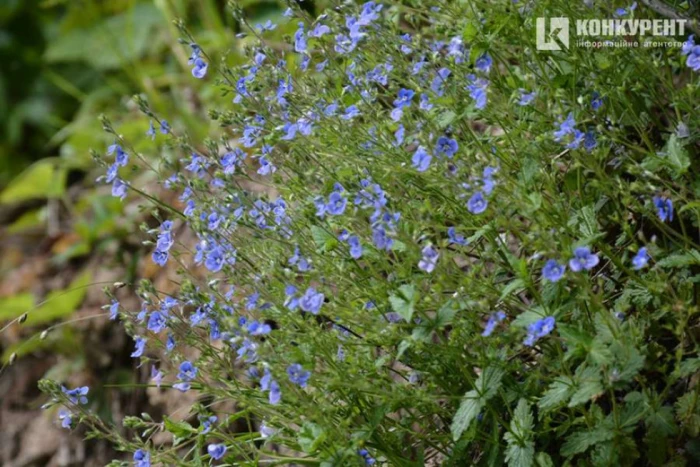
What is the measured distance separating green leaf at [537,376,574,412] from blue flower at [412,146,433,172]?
0.62 meters

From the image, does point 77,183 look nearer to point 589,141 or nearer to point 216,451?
point 216,451

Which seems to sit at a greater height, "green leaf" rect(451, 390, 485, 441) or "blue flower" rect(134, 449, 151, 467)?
"green leaf" rect(451, 390, 485, 441)

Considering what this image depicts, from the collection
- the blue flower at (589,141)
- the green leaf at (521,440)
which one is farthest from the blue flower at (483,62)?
the green leaf at (521,440)

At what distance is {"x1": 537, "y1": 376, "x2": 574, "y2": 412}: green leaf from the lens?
7.01 ft

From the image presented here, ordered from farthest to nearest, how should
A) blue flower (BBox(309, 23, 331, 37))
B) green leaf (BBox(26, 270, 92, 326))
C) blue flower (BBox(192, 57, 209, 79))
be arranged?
green leaf (BBox(26, 270, 92, 326)) < blue flower (BBox(192, 57, 209, 79)) < blue flower (BBox(309, 23, 331, 37))

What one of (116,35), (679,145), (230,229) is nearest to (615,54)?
(679,145)

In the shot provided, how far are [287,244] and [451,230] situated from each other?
50 cm

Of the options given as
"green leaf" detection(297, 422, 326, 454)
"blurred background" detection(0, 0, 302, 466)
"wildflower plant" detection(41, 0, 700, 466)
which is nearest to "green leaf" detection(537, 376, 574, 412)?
"wildflower plant" detection(41, 0, 700, 466)

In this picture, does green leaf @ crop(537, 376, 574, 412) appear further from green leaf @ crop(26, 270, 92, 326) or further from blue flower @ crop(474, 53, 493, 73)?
green leaf @ crop(26, 270, 92, 326)

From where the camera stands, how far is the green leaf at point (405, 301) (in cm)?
209

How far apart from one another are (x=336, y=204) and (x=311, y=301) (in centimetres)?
28

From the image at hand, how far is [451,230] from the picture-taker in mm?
2305

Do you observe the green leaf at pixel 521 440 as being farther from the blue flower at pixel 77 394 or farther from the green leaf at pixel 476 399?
the blue flower at pixel 77 394

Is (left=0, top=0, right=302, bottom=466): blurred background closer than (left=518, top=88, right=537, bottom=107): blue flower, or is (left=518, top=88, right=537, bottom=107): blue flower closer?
(left=518, top=88, right=537, bottom=107): blue flower
